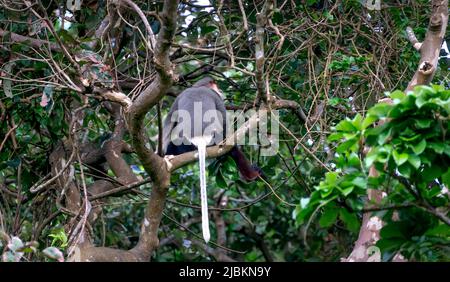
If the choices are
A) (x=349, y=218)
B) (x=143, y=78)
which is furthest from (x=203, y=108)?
(x=349, y=218)

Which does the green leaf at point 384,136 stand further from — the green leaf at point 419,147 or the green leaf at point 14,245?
the green leaf at point 14,245

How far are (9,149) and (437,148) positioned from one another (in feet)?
9.22

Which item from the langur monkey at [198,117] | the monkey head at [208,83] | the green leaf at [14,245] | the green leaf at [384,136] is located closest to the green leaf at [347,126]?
the green leaf at [384,136]

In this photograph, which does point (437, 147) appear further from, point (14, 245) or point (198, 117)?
point (198, 117)

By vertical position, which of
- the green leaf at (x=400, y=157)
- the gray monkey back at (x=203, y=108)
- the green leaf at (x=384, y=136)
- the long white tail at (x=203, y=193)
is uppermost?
the green leaf at (x=384, y=136)

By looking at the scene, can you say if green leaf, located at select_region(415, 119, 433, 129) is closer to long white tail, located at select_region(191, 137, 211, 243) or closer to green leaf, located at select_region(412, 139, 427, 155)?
green leaf, located at select_region(412, 139, 427, 155)

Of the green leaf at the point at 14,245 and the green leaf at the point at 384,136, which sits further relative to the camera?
the green leaf at the point at 14,245

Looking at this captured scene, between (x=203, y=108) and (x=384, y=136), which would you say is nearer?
(x=384, y=136)

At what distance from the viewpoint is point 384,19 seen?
4160 mm

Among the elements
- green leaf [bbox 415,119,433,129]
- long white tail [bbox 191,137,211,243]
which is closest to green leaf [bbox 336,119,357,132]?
green leaf [bbox 415,119,433,129]

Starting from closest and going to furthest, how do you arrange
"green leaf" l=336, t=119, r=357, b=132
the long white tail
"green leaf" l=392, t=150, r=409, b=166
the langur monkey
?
"green leaf" l=392, t=150, r=409, b=166, "green leaf" l=336, t=119, r=357, b=132, the long white tail, the langur monkey
